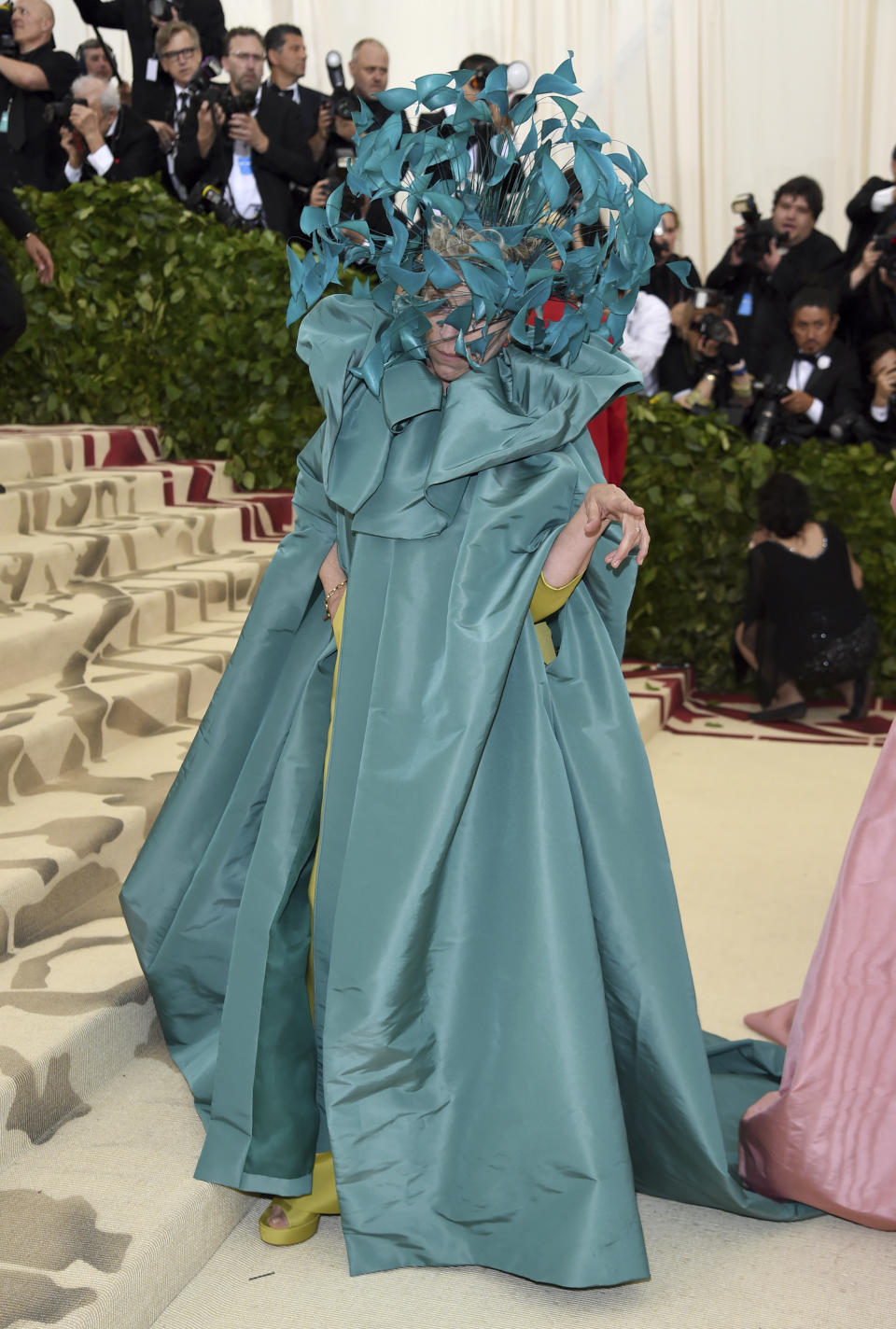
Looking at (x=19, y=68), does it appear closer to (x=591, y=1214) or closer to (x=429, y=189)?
(x=429, y=189)

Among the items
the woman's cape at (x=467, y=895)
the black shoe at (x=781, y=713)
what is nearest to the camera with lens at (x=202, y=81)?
the black shoe at (x=781, y=713)

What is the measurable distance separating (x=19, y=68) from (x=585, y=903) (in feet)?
16.1

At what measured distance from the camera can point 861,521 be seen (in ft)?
15.6

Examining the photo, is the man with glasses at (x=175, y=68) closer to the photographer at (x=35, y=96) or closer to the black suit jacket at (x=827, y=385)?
the photographer at (x=35, y=96)

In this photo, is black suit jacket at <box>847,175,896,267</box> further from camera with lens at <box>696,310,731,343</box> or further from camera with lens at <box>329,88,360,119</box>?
camera with lens at <box>329,88,360,119</box>

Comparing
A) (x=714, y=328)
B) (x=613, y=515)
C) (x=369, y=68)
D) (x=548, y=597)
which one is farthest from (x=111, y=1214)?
(x=369, y=68)

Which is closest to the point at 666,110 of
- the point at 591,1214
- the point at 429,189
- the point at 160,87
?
the point at 160,87

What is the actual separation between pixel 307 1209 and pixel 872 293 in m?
4.60

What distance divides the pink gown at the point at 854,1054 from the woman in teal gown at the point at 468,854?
0.12m

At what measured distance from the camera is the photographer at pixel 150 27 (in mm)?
5723

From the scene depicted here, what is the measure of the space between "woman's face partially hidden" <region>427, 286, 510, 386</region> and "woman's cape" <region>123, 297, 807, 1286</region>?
26 millimetres

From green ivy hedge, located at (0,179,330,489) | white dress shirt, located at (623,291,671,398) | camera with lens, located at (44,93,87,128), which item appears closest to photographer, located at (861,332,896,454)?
white dress shirt, located at (623,291,671,398)

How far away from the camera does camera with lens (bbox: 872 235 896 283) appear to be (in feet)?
16.6

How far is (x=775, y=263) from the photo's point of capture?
5543 millimetres
